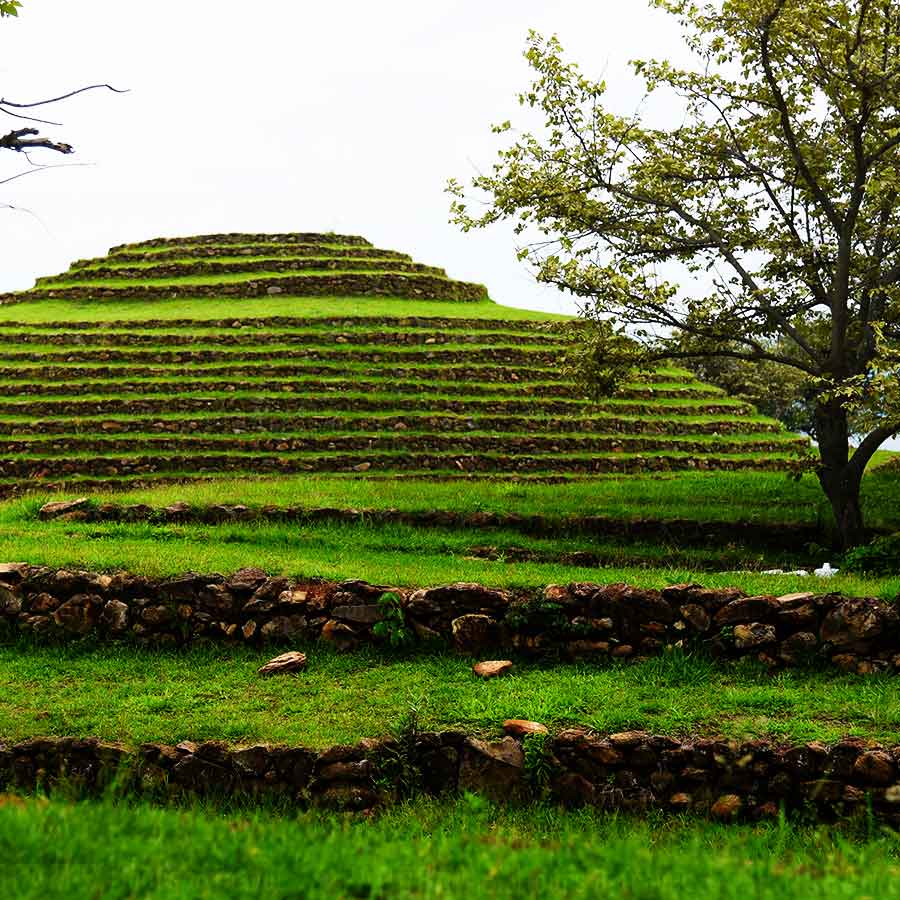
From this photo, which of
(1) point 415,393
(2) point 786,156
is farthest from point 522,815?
(1) point 415,393

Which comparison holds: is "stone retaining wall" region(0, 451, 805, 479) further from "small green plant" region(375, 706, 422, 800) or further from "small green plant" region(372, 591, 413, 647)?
"small green plant" region(375, 706, 422, 800)

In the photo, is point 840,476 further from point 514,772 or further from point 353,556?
point 514,772

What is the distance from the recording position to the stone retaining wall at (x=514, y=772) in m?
7.73

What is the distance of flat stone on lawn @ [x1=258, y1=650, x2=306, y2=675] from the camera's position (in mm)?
10297

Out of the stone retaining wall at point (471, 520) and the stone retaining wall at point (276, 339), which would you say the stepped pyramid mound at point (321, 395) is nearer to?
the stone retaining wall at point (276, 339)

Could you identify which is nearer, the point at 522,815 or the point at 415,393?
the point at 522,815

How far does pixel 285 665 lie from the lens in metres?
10.3

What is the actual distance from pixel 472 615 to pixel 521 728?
2.53m

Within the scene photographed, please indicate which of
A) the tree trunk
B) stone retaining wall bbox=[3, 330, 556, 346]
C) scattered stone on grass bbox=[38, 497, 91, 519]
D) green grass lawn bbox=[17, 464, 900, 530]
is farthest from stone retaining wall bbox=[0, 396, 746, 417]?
the tree trunk

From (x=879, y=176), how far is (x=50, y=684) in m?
14.3

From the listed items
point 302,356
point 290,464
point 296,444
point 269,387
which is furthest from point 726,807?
point 302,356

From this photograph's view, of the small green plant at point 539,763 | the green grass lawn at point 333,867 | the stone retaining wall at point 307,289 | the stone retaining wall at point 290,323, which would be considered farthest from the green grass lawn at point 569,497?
the stone retaining wall at point 307,289

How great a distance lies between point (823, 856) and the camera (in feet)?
20.1

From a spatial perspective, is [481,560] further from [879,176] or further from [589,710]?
[879,176]
